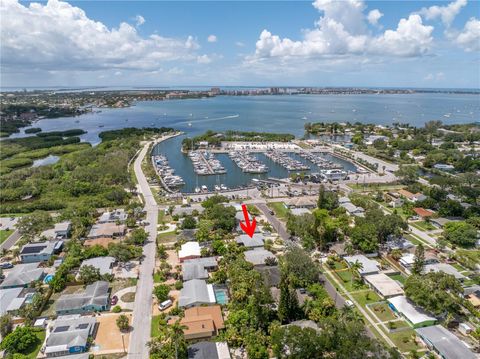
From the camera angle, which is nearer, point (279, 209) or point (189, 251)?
point (189, 251)

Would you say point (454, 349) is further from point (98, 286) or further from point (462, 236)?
point (98, 286)

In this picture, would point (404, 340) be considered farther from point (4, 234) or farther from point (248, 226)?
point (4, 234)

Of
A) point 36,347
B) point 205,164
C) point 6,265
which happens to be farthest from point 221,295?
point 205,164

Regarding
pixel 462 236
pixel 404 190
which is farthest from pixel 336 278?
pixel 404 190

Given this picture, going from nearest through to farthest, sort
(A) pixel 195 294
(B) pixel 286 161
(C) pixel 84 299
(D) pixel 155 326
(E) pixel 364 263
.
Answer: (D) pixel 155 326 < (C) pixel 84 299 < (A) pixel 195 294 < (E) pixel 364 263 < (B) pixel 286 161

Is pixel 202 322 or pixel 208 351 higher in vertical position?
pixel 202 322

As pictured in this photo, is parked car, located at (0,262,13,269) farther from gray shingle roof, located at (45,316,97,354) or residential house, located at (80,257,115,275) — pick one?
gray shingle roof, located at (45,316,97,354)

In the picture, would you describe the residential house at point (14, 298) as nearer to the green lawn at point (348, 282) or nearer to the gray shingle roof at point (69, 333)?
the gray shingle roof at point (69, 333)
